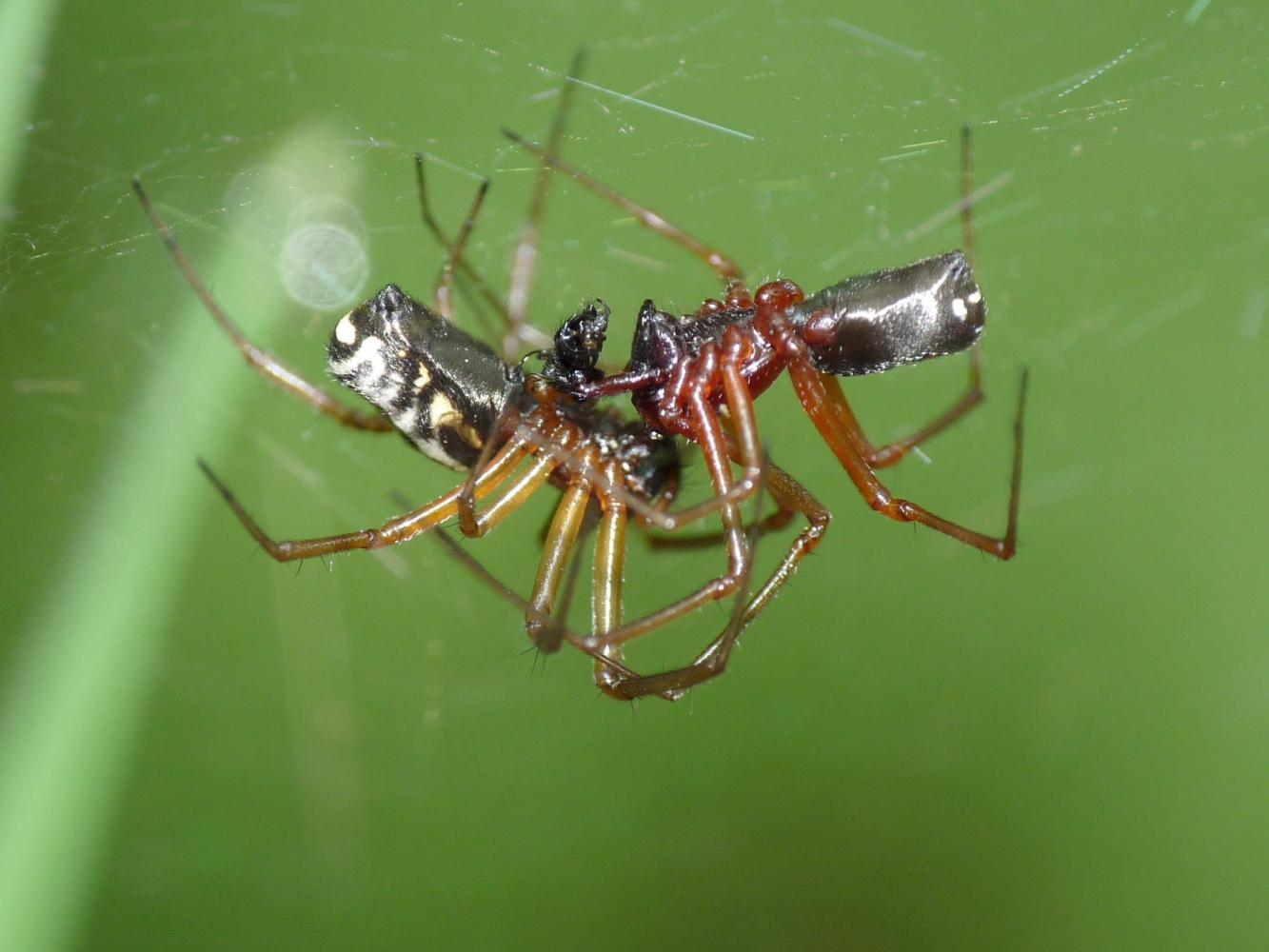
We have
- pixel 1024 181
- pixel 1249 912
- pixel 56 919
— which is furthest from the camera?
pixel 1024 181

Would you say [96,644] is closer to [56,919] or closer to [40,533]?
[40,533]

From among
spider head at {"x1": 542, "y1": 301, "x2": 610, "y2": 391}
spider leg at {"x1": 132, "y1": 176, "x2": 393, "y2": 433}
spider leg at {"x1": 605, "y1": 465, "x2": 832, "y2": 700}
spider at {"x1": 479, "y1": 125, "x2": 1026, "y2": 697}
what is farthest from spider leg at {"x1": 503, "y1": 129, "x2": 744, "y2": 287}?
spider leg at {"x1": 132, "y1": 176, "x2": 393, "y2": 433}

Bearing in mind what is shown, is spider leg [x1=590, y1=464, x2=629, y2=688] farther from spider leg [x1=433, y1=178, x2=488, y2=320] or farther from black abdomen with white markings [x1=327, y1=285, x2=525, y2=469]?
spider leg [x1=433, y1=178, x2=488, y2=320]

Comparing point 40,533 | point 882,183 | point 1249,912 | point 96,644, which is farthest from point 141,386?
point 1249,912

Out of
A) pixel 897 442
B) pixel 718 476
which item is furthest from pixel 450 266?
pixel 897 442

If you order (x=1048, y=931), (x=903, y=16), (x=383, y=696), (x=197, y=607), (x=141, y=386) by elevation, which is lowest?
(x=1048, y=931)

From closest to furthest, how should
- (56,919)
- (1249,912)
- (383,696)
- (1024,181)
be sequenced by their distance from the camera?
(56,919) < (1249,912) < (1024,181) < (383,696)

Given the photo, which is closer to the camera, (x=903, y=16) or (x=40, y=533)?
(x=40, y=533)

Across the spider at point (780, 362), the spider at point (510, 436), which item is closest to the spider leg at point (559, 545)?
the spider at point (510, 436)

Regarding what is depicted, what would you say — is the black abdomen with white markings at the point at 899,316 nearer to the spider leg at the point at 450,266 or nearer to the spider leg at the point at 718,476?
the spider leg at the point at 718,476
